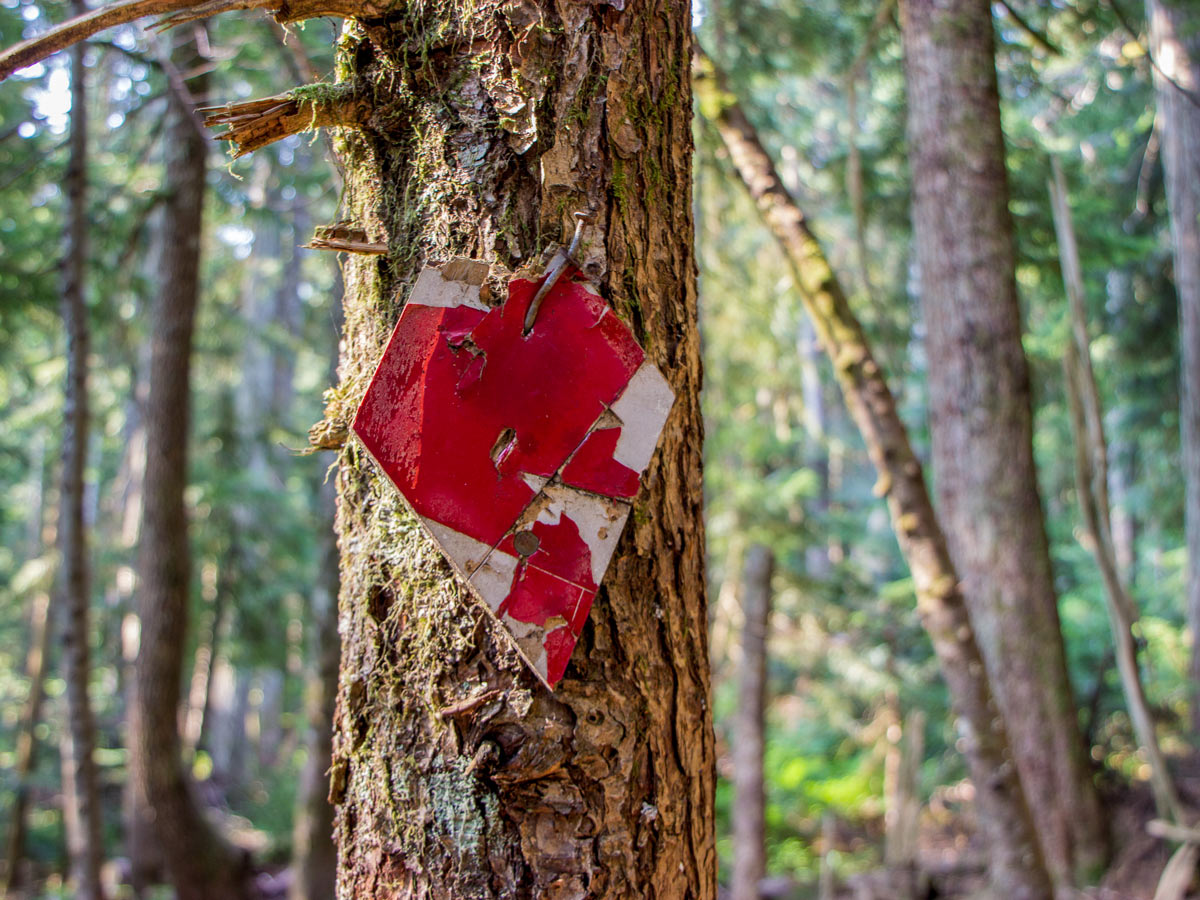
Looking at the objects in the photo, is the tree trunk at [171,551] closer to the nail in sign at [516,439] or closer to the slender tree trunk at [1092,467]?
the slender tree trunk at [1092,467]

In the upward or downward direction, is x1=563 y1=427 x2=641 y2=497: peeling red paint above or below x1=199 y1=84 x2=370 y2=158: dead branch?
below

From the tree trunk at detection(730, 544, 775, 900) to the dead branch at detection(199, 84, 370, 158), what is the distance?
4.88 metres

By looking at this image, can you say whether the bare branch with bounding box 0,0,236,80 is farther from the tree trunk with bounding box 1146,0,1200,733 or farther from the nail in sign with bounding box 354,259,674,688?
the tree trunk with bounding box 1146,0,1200,733

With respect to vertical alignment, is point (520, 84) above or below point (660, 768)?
above

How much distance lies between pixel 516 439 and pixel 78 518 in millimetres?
4508

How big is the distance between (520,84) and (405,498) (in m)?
0.48

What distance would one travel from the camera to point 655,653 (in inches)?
38.8

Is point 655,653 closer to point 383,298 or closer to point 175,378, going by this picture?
point 383,298

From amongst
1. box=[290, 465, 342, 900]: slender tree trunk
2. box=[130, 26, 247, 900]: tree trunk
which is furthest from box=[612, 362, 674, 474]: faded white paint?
box=[130, 26, 247, 900]: tree trunk

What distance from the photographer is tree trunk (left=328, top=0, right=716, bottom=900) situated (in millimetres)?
922

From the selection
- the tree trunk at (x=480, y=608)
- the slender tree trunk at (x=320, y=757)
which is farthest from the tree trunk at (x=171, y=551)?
the tree trunk at (x=480, y=608)

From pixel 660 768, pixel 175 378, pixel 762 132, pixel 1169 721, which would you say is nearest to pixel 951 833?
pixel 1169 721

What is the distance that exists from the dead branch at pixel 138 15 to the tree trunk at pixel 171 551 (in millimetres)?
6443

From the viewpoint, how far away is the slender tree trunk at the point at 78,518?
4.54 metres
